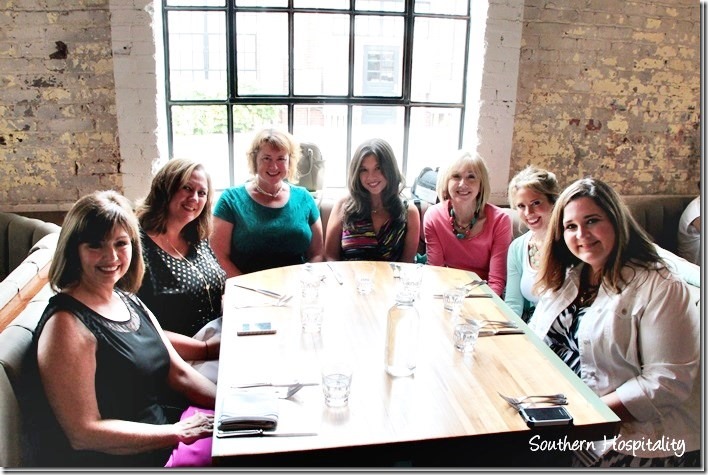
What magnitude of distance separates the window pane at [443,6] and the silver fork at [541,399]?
2221 mm

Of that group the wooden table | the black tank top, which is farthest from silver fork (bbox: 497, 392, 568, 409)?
the black tank top

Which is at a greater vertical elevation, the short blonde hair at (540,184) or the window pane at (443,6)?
the window pane at (443,6)

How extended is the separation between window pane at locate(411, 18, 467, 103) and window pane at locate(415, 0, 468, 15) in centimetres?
4

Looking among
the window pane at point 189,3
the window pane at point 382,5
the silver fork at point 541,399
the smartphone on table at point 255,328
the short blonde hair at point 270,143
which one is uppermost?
the window pane at point 382,5

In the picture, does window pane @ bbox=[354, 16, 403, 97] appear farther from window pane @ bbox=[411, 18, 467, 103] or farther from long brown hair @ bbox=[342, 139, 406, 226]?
long brown hair @ bbox=[342, 139, 406, 226]

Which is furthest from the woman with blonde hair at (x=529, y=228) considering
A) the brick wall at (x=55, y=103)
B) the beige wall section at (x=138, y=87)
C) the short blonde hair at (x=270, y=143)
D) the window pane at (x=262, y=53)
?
the brick wall at (x=55, y=103)

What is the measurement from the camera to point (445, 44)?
9.66ft

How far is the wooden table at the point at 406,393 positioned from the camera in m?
1.06

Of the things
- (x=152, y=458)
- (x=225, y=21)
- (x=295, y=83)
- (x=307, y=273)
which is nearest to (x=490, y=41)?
(x=295, y=83)

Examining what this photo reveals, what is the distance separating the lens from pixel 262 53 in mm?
2820

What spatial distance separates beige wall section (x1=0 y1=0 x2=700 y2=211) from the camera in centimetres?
252

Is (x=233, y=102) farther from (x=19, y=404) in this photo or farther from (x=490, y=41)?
(x=19, y=404)

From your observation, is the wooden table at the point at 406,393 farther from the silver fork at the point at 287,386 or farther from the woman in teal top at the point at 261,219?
the woman in teal top at the point at 261,219

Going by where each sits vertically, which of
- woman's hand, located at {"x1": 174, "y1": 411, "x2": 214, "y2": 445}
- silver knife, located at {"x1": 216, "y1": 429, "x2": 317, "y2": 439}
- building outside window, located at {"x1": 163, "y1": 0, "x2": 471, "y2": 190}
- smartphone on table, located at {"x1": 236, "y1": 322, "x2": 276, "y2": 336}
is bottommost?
woman's hand, located at {"x1": 174, "y1": 411, "x2": 214, "y2": 445}
